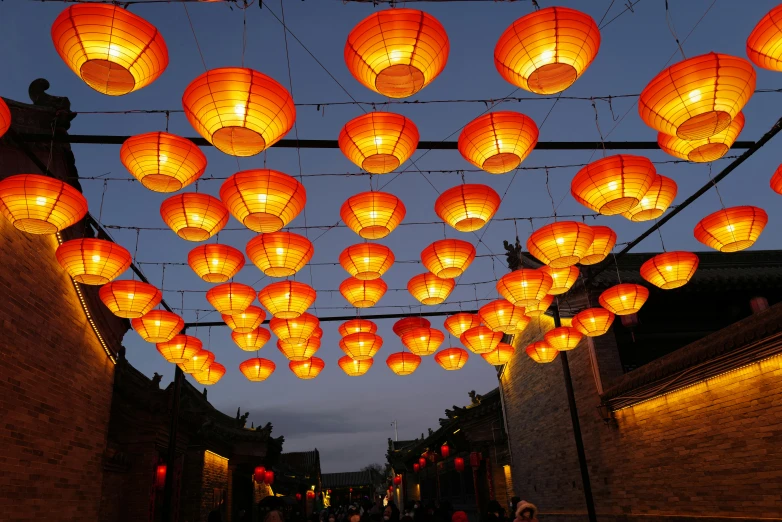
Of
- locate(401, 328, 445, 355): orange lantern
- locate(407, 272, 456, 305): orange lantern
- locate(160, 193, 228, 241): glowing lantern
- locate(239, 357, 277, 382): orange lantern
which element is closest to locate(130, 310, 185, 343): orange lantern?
locate(239, 357, 277, 382): orange lantern

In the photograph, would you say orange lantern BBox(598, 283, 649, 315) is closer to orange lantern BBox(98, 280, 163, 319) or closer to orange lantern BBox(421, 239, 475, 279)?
orange lantern BBox(421, 239, 475, 279)

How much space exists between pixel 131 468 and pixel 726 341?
12.0 m

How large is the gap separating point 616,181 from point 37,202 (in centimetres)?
684

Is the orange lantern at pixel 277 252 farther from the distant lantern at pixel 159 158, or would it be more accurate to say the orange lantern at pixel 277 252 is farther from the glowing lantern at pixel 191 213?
the distant lantern at pixel 159 158

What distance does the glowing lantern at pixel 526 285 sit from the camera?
28.8 feet

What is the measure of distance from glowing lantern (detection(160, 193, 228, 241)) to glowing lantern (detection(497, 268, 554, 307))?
→ 487cm

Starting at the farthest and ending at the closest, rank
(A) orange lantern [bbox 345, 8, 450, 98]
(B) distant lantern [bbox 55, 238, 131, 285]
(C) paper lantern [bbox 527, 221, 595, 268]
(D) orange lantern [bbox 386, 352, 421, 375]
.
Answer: (D) orange lantern [bbox 386, 352, 421, 375], (C) paper lantern [bbox 527, 221, 595, 268], (B) distant lantern [bbox 55, 238, 131, 285], (A) orange lantern [bbox 345, 8, 450, 98]

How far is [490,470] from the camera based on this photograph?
20.1m

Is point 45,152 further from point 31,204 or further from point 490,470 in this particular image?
point 490,470

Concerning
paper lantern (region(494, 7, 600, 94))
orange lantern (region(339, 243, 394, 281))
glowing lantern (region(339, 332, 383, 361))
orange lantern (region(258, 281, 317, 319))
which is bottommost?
glowing lantern (region(339, 332, 383, 361))

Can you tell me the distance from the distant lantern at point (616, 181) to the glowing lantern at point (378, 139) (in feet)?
6.95

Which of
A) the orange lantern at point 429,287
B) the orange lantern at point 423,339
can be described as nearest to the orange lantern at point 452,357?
the orange lantern at point 423,339

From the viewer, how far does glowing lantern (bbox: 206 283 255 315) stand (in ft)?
29.5

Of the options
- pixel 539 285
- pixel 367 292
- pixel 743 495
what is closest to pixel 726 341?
pixel 743 495
